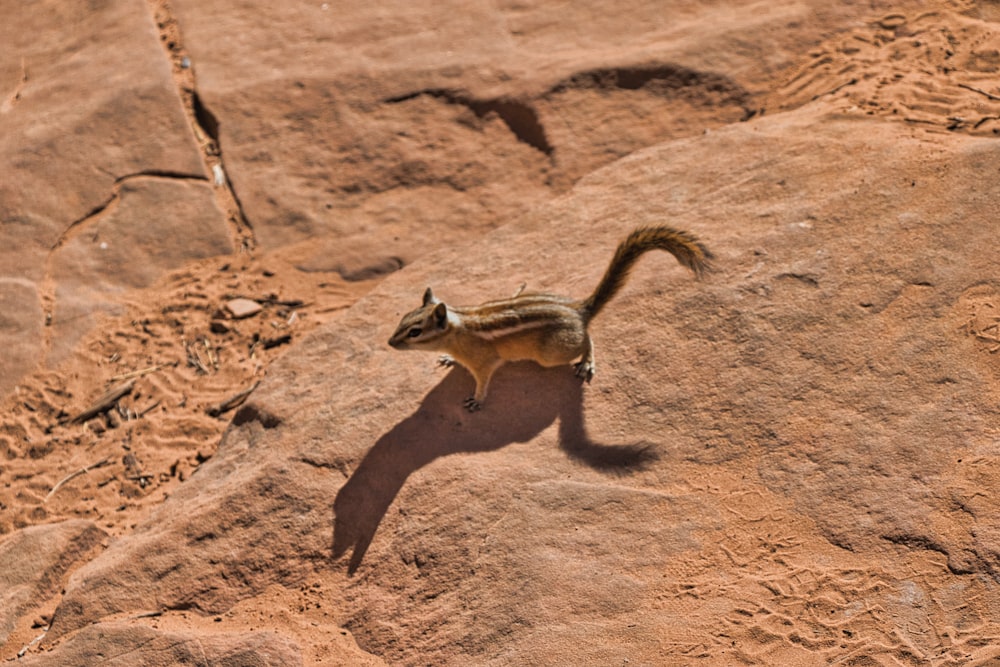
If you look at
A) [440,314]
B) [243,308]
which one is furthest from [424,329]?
[243,308]

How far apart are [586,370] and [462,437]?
93 centimetres

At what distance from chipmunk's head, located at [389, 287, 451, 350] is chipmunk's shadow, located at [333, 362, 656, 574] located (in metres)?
0.54

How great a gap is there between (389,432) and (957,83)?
5.67 metres

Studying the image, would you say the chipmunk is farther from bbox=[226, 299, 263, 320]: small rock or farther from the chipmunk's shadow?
bbox=[226, 299, 263, 320]: small rock

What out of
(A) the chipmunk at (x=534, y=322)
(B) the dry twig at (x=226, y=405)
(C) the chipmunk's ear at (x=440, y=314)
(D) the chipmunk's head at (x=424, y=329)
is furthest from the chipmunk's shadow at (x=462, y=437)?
(B) the dry twig at (x=226, y=405)

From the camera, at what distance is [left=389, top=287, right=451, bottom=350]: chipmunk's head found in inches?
221

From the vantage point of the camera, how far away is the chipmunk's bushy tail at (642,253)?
18.7 ft

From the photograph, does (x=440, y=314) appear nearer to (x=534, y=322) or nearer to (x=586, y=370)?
(x=534, y=322)

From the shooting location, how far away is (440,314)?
18.4ft

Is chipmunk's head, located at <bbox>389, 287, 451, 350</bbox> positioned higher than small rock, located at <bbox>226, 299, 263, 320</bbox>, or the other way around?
chipmunk's head, located at <bbox>389, 287, 451, 350</bbox>

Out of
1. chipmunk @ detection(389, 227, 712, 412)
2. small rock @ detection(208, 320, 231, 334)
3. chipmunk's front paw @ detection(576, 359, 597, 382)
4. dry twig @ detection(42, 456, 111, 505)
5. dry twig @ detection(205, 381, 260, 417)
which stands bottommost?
dry twig @ detection(42, 456, 111, 505)

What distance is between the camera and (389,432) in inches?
233

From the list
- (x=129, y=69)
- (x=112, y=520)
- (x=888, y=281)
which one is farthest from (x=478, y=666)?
(x=129, y=69)

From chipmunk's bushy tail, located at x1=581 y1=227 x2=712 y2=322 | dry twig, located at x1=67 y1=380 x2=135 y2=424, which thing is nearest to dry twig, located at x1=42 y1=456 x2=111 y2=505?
dry twig, located at x1=67 y1=380 x2=135 y2=424
